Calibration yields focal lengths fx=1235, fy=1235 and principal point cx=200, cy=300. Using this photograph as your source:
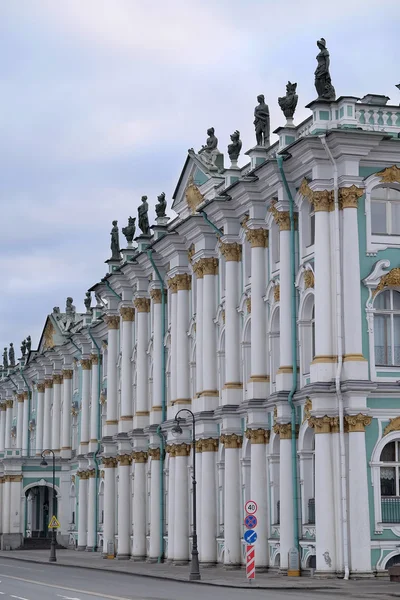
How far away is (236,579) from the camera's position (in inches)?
1666

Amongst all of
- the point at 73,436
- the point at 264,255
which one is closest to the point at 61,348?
the point at 73,436

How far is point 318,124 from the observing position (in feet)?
138

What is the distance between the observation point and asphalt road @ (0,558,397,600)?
107ft

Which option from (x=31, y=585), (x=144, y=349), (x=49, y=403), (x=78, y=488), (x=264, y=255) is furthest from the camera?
(x=49, y=403)

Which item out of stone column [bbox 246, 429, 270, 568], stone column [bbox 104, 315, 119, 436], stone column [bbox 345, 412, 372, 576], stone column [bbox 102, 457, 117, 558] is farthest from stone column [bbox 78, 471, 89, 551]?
stone column [bbox 345, 412, 372, 576]

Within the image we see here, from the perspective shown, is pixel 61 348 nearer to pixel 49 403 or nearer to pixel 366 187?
pixel 49 403

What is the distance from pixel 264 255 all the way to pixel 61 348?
40932mm

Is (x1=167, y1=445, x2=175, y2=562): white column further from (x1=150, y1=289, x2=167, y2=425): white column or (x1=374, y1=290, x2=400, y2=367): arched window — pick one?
(x1=374, y1=290, x2=400, y2=367): arched window

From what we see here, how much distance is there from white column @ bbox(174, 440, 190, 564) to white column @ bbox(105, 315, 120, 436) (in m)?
12.7

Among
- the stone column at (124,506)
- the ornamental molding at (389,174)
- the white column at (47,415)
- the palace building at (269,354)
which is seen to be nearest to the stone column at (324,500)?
the palace building at (269,354)

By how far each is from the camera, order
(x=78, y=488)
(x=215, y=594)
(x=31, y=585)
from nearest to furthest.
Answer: (x=215, y=594) → (x=31, y=585) → (x=78, y=488)

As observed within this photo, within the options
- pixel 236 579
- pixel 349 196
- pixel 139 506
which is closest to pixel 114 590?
pixel 236 579

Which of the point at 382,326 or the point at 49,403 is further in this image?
the point at 49,403

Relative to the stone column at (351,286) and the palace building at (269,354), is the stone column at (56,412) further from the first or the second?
the stone column at (351,286)
